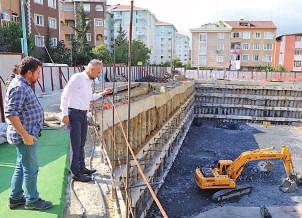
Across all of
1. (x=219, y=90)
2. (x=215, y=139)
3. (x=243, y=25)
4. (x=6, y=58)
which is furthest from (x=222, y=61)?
(x=6, y=58)

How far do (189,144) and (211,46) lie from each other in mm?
38811

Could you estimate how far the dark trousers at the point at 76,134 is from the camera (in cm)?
450

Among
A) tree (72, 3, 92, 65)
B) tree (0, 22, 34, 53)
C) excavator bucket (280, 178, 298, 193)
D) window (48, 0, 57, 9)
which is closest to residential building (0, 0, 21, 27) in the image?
tree (0, 22, 34, 53)

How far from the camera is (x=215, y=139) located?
22094 millimetres

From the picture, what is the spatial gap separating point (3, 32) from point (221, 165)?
19.0 m

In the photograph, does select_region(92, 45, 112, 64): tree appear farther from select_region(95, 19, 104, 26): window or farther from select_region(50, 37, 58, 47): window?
select_region(95, 19, 104, 26): window

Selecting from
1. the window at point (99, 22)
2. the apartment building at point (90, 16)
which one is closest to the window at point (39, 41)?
the apartment building at point (90, 16)

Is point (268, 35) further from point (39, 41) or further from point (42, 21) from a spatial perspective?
point (39, 41)

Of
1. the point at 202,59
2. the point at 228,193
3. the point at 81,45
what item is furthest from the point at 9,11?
the point at 202,59

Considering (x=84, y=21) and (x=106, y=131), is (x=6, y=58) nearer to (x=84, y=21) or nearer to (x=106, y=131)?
(x=106, y=131)

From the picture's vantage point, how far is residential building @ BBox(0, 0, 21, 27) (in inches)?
1009

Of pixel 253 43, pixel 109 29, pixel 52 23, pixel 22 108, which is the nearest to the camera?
pixel 22 108

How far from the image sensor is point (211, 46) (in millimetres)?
56125

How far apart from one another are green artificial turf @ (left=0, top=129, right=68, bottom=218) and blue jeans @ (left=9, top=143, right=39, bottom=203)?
17 centimetres
